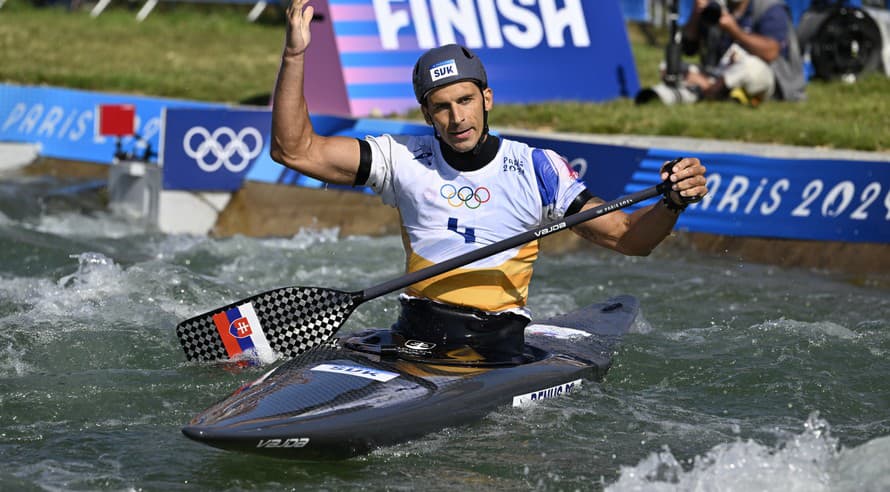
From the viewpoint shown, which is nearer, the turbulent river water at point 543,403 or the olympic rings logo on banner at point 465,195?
the turbulent river water at point 543,403

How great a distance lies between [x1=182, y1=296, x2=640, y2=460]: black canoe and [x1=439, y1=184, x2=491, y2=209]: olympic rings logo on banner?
2.27 feet

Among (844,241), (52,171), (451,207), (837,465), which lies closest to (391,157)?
(451,207)

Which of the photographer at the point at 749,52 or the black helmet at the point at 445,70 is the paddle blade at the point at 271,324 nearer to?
the black helmet at the point at 445,70

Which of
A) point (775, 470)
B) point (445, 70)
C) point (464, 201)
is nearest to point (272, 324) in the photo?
point (464, 201)

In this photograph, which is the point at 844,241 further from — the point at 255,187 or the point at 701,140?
the point at 255,187

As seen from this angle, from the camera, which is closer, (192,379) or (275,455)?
(275,455)

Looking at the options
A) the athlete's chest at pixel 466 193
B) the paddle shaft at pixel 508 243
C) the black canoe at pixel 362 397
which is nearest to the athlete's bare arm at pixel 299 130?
the athlete's chest at pixel 466 193

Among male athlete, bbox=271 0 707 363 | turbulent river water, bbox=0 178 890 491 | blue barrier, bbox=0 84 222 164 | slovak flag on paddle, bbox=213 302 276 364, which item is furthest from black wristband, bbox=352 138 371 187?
blue barrier, bbox=0 84 222 164

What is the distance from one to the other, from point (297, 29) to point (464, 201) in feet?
3.55

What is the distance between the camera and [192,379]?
20.8ft

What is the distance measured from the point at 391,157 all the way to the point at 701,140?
229 inches

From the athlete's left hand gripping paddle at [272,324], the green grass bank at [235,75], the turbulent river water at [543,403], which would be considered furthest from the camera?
the green grass bank at [235,75]

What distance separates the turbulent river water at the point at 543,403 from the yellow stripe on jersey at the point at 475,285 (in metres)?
0.51

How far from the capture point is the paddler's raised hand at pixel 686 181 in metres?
5.35
